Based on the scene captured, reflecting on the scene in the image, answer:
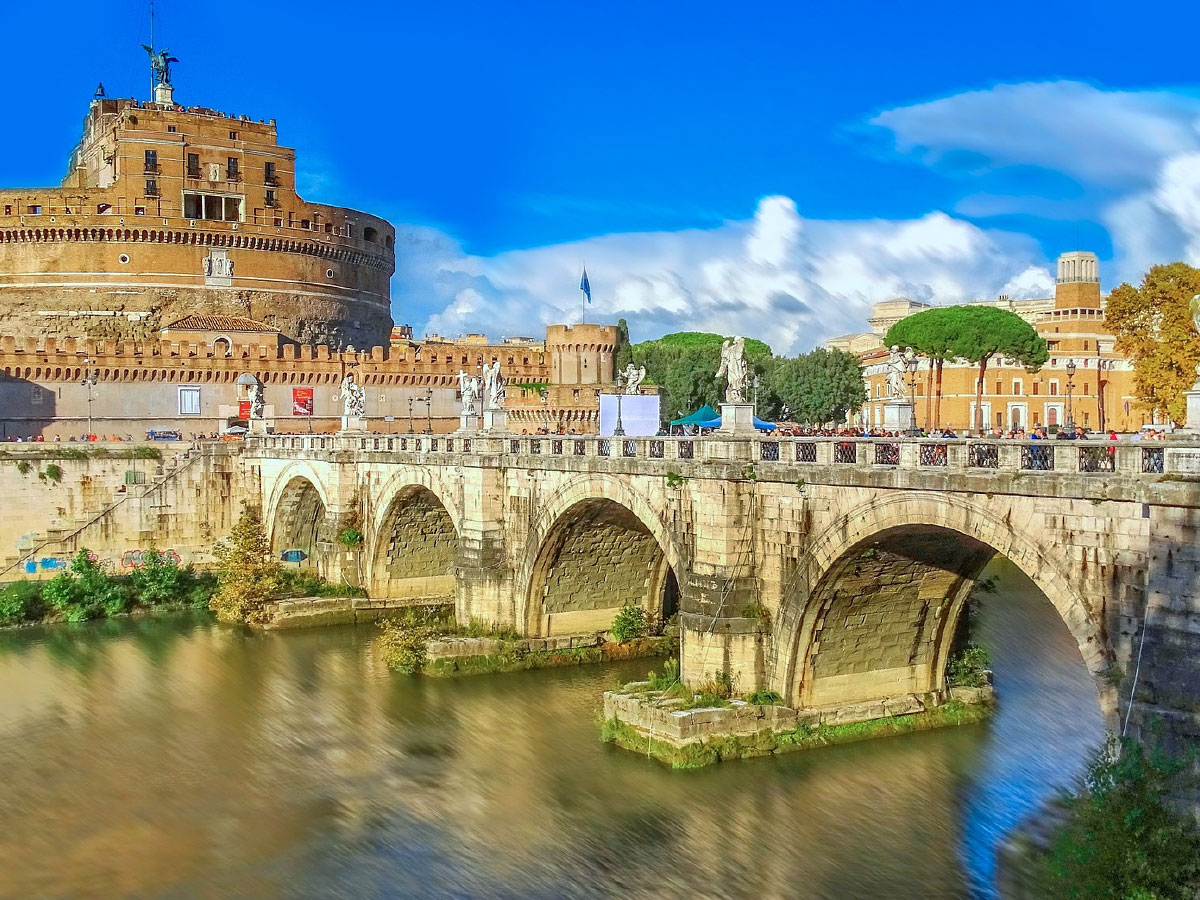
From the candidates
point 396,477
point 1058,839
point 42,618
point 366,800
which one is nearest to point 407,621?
point 396,477

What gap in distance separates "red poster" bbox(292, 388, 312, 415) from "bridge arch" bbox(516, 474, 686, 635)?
35.4 meters

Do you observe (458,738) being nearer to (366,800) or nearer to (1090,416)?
(366,800)

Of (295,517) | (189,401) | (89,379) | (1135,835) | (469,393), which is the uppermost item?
(89,379)

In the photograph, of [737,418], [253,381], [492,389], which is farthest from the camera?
[253,381]

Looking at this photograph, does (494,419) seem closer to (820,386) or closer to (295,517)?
(295,517)

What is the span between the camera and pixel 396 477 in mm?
38094

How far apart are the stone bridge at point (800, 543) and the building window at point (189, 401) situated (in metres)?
22.6

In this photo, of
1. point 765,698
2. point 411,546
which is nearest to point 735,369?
point 765,698

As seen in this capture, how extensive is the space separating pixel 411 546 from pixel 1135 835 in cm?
2923

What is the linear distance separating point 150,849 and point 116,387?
4397cm

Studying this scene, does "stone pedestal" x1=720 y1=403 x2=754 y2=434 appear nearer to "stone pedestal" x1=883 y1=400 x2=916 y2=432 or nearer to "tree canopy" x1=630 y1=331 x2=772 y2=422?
"stone pedestal" x1=883 y1=400 x2=916 y2=432

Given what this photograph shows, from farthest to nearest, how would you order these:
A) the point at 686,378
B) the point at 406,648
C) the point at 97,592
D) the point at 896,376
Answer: the point at 686,378, the point at 97,592, the point at 406,648, the point at 896,376

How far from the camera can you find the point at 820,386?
72.2 metres

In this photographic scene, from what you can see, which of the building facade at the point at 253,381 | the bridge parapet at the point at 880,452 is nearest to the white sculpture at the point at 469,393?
the bridge parapet at the point at 880,452
